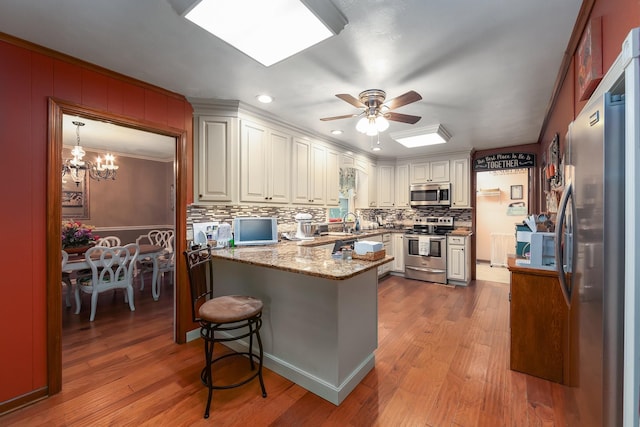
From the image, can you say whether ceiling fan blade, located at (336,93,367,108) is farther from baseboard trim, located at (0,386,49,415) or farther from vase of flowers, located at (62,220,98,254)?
vase of flowers, located at (62,220,98,254)

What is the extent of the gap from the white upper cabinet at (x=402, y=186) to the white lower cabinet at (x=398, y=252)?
2.36ft

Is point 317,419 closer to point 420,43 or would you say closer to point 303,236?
point 303,236

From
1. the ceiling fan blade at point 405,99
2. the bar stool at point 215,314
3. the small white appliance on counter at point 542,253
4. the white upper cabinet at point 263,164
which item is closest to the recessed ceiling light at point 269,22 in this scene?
the ceiling fan blade at point 405,99

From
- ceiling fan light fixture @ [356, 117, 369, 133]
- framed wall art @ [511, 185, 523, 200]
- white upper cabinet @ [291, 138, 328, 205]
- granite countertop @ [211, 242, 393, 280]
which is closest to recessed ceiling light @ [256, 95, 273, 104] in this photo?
white upper cabinet @ [291, 138, 328, 205]

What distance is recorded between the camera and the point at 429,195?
16.8ft

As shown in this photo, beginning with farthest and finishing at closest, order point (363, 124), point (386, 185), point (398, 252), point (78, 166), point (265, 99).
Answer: point (386, 185) < point (398, 252) < point (78, 166) < point (265, 99) < point (363, 124)

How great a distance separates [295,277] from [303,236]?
1686 mm

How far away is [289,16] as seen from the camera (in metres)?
1.43

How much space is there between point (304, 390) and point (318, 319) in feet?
1.77

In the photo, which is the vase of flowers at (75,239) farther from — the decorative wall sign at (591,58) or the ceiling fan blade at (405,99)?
the decorative wall sign at (591,58)

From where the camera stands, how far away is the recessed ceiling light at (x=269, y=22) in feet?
4.43

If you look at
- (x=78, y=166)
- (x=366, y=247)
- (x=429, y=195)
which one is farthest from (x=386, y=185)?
(x=78, y=166)

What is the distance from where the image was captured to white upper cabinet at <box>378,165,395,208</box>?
555cm

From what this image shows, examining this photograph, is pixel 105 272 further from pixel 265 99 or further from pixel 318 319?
pixel 318 319
